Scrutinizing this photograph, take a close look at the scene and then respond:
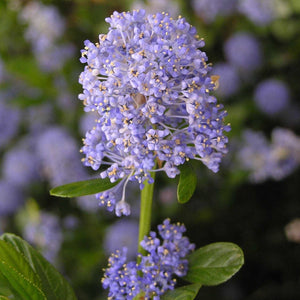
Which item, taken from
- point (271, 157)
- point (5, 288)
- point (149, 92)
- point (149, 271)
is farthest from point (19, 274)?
point (271, 157)

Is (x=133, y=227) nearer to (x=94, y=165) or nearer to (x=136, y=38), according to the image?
(x=94, y=165)

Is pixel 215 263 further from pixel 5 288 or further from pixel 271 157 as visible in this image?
pixel 271 157

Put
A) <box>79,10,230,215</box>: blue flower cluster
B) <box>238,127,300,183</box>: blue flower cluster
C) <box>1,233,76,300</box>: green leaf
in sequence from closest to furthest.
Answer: <box>79,10,230,215</box>: blue flower cluster → <box>1,233,76,300</box>: green leaf → <box>238,127,300,183</box>: blue flower cluster

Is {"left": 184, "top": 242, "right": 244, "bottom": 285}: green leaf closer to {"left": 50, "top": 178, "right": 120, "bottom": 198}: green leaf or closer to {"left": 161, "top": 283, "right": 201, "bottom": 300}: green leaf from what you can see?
{"left": 161, "top": 283, "right": 201, "bottom": 300}: green leaf

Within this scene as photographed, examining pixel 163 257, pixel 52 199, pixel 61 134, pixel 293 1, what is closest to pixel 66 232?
pixel 52 199

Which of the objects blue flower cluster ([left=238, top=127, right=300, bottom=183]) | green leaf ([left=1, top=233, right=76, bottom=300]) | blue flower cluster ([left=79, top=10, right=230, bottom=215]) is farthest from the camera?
blue flower cluster ([left=238, top=127, right=300, bottom=183])

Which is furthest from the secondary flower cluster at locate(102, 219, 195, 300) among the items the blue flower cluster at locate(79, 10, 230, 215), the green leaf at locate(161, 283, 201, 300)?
the blue flower cluster at locate(79, 10, 230, 215)

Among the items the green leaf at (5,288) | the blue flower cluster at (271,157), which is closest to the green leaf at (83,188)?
the green leaf at (5,288)
